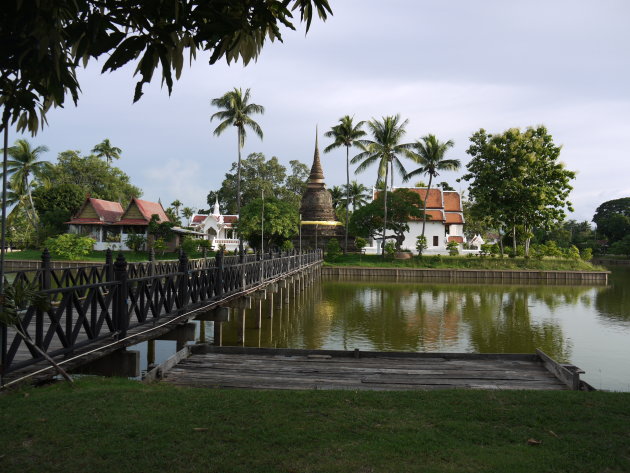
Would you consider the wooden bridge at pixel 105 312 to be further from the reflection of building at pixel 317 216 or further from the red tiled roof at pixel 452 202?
the red tiled roof at pixel 452 202

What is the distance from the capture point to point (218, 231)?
5716cm

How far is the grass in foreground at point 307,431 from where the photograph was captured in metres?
4.14

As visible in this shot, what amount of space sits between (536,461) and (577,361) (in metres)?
11.2

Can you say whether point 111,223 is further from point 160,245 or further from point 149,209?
point 160,245

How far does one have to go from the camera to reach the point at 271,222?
40.4 m

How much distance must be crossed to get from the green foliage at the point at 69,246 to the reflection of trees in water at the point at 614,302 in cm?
3731

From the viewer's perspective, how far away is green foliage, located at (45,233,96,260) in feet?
135

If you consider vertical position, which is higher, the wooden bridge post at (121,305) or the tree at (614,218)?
the tree at (614,218)

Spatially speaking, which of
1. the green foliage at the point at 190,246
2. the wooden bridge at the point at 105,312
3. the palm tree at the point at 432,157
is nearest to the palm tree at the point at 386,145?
the palm tree at the point at 432,157

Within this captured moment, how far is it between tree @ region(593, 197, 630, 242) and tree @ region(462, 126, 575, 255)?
39313mm

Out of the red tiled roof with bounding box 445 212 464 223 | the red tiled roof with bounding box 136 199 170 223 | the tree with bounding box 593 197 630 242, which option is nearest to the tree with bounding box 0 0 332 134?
the red tiled roof with bounding box 136 199 170 223

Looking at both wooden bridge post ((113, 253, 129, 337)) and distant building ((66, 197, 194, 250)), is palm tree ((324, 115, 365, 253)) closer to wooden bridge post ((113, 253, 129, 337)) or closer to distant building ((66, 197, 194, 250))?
distant building ((66, 197, 194, 250))

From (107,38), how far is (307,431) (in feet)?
12.3

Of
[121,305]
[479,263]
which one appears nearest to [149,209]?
[479,263]
